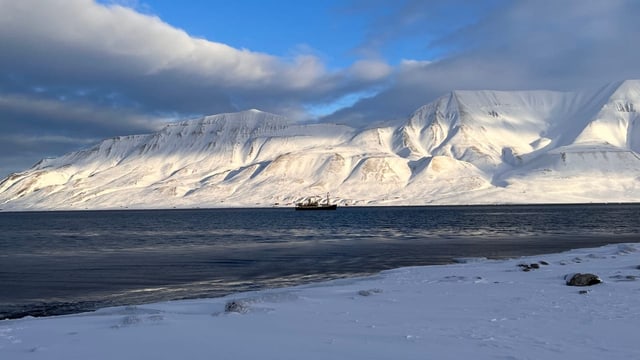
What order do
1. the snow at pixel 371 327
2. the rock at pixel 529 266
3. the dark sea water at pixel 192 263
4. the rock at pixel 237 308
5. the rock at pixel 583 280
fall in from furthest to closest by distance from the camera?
the rock at pixel 529 266 < the dark sea water at pixel 192 263 < the rock at pixel 583 280 < the rock at pixel 237 308 < the snow at pixel 371 327

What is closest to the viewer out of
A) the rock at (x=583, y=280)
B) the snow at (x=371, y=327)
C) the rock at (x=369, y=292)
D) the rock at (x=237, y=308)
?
the snow at (x=371, y=327)

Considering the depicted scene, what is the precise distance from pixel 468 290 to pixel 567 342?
33.5ft

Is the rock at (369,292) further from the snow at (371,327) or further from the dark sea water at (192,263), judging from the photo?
the dark sea water at (192,263)

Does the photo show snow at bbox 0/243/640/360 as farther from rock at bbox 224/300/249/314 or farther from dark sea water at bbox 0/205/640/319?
dark sea water at bbox 0/205/640/319

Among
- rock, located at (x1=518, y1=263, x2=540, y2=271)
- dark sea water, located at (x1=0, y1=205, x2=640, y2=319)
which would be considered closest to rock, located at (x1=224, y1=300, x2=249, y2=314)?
dark sea water, located at (x1=0, y1=205, x2=640, y2=319)

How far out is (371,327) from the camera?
16875mm

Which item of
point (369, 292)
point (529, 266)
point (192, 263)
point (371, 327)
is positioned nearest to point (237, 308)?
Result: point (371, 327)

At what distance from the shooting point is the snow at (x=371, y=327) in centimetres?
1373

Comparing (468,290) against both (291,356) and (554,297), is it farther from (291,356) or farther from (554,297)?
(291,356)

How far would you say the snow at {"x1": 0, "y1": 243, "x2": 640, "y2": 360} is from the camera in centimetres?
1373

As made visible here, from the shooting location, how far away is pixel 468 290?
24609mm

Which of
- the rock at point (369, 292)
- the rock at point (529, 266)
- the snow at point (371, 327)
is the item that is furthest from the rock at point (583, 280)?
the rock at point (369, 292)

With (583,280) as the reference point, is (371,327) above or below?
above

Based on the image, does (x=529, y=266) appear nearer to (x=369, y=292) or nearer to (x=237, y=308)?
(x=369, y=292)
